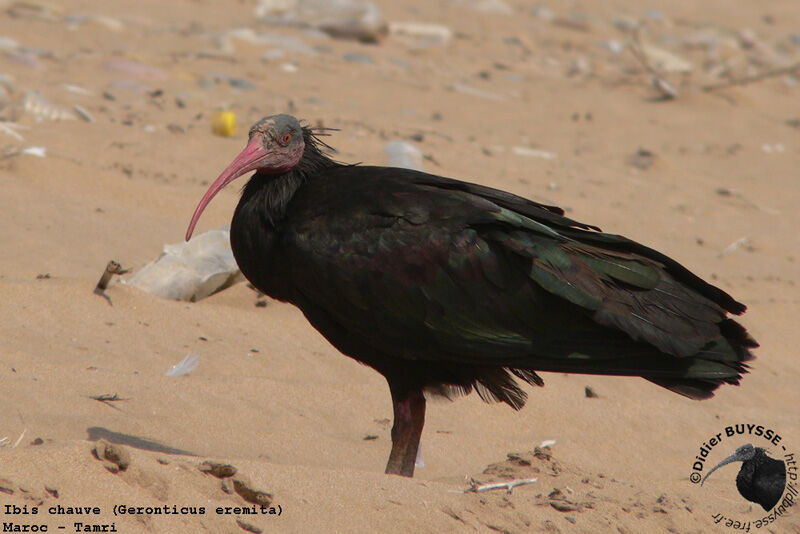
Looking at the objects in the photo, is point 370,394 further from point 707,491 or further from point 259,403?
point 707,491

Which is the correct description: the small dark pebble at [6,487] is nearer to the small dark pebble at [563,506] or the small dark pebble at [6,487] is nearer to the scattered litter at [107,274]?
the small dark pebble at [563,506]

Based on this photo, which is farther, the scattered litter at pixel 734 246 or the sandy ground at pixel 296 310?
the scattered litter at pixel 734 246

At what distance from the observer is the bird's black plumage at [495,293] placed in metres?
4.75

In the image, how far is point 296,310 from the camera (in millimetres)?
6988

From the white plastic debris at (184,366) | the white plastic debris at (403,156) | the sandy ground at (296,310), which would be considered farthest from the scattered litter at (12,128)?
the white plastic debris at (184,366)

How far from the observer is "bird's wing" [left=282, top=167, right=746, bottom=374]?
4.77 meters

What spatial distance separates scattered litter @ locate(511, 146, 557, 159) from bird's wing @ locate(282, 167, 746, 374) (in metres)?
6.33

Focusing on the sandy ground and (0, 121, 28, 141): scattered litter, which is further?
(0, 121, 28, 141): scattered litter

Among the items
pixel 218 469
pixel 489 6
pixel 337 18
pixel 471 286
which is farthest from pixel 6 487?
pixel 489 6

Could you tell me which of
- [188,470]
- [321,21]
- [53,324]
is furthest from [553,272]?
[321,21]

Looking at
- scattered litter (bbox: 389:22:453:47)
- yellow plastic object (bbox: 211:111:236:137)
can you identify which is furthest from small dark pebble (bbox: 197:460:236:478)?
scattered litter (bbox: 389:22:453:47)

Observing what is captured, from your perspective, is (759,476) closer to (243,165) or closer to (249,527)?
(249,527)

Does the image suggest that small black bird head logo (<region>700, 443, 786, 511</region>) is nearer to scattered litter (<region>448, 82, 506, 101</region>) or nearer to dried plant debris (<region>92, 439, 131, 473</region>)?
dried plant debris (<region>92, 439, 131, 473</region>)

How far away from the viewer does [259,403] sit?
561cm
